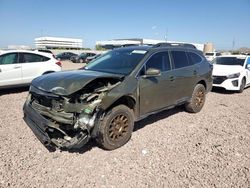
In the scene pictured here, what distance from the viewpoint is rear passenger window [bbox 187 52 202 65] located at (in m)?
5.99

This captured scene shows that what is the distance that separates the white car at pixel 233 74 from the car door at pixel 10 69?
7501 millimetres

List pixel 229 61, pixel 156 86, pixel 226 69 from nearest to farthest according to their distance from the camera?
pixel 156 86 < pixel 226 69 < pixel 229 61

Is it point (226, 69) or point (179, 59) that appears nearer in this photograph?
point (179, 59)

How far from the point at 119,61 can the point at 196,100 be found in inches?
102

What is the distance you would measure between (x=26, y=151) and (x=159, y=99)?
2.70 metres

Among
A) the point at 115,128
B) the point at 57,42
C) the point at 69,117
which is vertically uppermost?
the point at 57,42

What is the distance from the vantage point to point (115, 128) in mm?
3939

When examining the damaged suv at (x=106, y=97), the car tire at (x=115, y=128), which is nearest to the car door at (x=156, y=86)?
the damaged suv at (x=106, y=97)

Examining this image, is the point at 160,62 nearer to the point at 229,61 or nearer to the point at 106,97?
the point at 106,97

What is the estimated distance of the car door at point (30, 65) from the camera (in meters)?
8.21

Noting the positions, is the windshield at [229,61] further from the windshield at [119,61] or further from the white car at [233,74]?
the windshield at [119,61]

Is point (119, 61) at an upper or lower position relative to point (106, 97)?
upper

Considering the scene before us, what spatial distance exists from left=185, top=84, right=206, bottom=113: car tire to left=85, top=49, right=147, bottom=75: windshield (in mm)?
2136

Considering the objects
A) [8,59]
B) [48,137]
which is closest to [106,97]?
[48,137]
